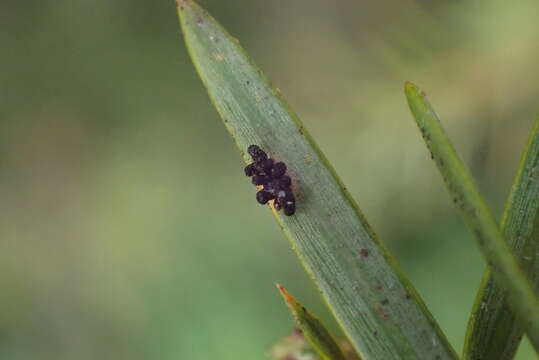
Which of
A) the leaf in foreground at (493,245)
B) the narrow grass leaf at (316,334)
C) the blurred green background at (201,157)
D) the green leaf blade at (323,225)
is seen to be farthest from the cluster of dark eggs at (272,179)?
the blurred green background at (201,157)

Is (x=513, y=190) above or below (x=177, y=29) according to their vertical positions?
below

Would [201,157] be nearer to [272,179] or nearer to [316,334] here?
[272,179]

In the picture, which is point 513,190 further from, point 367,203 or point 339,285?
point 367,203

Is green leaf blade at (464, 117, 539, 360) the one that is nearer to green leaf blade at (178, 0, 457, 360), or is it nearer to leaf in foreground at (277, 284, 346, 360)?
green leaf blade at (178, 0, 457, 360)

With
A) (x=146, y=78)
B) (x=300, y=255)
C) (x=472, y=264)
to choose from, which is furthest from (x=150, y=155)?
(x=300, y=255)

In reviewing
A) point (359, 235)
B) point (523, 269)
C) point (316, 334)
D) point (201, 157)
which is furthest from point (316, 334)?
point (201, 157)

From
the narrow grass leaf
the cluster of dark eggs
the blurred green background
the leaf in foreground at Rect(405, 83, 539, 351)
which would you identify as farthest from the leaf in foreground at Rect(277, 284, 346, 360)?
the blurred green background
